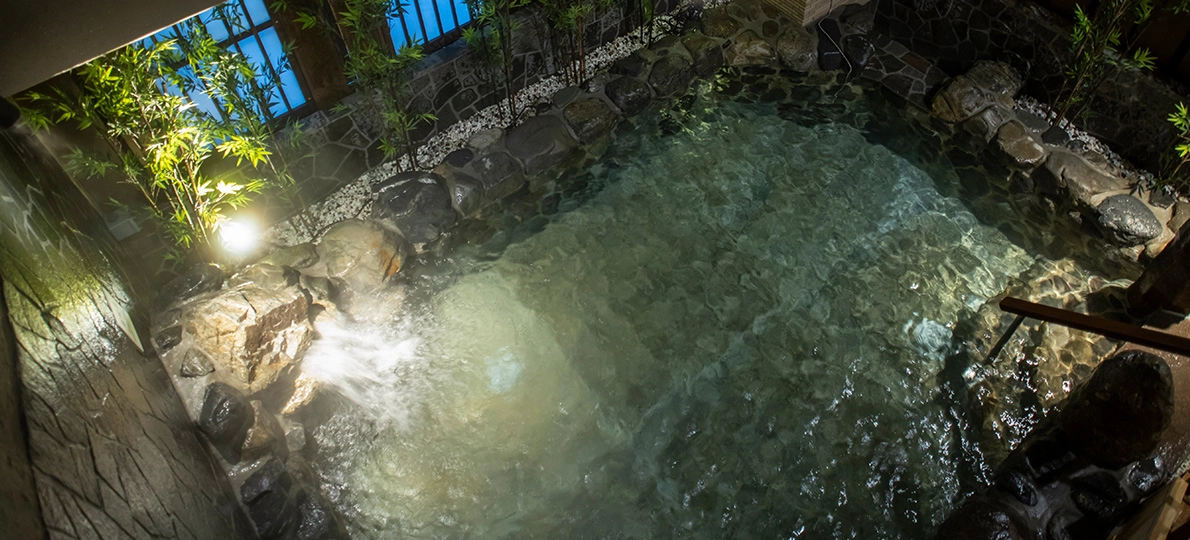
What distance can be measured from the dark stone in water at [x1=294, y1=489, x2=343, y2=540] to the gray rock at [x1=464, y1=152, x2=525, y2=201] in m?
3.28

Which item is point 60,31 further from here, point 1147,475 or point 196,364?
point 1147,475

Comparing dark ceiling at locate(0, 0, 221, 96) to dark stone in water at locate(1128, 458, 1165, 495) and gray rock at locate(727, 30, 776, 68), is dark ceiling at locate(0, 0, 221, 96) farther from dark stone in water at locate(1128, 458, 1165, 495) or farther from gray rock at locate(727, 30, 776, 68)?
dark stone in water at locate(1128, 458, 1165, 495)

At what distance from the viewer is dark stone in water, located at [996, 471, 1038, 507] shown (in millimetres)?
4660

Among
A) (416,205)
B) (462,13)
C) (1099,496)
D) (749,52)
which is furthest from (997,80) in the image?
(416,205)

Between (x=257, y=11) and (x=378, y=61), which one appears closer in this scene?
(x=257, y=11)

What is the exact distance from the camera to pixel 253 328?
4992 millimetres

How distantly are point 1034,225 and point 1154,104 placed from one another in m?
1.63

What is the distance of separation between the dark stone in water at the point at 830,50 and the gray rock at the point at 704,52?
121 centimetres

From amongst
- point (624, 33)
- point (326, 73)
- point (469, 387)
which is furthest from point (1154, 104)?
point (326, 73)

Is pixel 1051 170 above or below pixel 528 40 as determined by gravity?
below

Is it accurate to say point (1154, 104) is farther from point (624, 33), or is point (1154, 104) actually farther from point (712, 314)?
point (624, 33)

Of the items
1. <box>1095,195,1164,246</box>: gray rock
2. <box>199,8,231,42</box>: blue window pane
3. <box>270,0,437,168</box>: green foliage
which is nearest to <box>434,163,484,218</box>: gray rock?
<box>270,0,437,168</box>: green foliage

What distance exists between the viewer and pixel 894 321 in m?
5.88

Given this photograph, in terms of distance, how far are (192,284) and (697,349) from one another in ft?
13.8
